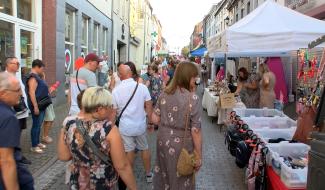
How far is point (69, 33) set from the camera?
50.8 feet

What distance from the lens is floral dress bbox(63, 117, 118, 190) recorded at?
9.73 ft

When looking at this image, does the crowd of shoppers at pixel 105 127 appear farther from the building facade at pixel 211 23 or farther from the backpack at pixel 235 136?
the building facade at pixel 211 23

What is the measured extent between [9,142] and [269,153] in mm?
3097

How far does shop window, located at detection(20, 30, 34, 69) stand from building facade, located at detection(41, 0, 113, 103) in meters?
0.51

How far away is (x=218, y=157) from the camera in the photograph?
758cm

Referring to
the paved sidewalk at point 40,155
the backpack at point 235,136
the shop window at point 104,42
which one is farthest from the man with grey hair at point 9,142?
the shop window at point 104,42

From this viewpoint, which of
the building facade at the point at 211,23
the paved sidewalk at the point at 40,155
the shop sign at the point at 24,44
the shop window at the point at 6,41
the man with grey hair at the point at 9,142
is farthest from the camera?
the building facade at the point at 211,23

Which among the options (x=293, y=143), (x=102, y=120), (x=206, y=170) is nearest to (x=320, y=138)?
(x=102, y=120)

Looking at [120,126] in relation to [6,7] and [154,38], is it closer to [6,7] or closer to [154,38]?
[6,7]

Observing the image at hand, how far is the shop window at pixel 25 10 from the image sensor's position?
10.9m

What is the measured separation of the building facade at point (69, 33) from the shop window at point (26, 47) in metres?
0.51

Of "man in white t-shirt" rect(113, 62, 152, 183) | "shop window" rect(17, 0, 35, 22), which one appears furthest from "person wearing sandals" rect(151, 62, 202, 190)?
"shop window" rect(17, 0, 35, 22)

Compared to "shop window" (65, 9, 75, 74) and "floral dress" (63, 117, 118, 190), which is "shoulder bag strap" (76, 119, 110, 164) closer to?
"floral dress" (63, 117, 118, 190)

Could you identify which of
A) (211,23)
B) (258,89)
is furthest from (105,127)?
(211,23)
